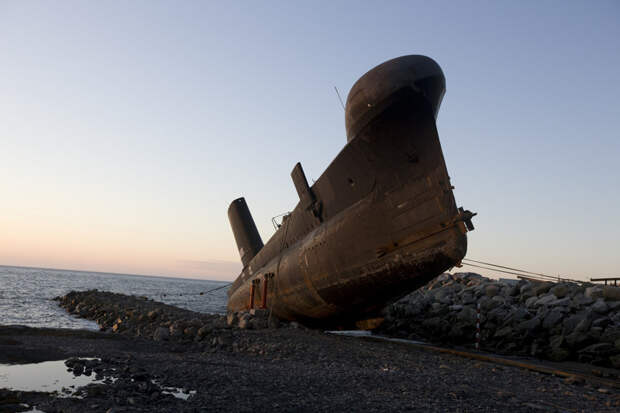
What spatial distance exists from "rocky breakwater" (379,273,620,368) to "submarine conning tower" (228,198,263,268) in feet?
23.0

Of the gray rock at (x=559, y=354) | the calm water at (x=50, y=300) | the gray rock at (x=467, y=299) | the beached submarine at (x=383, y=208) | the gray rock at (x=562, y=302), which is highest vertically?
the beached submarine at (x=383, y=208)

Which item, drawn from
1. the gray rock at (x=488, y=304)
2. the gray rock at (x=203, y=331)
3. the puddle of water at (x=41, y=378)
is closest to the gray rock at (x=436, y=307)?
the gray rock at (x=488, y=304)

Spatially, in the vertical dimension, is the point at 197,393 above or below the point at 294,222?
below

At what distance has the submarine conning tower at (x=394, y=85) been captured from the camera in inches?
370

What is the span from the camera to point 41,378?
594 centimetres

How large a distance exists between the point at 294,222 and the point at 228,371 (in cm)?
761

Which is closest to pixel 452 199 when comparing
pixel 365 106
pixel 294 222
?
pixel 365 106

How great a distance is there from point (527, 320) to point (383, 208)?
5993mm

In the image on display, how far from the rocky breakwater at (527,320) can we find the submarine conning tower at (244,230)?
7.00 metres

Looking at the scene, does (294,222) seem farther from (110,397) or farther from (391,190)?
(110,397)

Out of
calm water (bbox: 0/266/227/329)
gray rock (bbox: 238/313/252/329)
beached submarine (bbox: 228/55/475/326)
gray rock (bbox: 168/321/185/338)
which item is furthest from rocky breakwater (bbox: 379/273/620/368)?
calm water (bbox: 0/266/227/329)

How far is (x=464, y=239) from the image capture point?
8805 mm

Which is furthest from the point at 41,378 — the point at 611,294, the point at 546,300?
the point at 611,294

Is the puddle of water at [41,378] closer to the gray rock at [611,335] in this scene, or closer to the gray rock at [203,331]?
the gray rock at [203,331]
